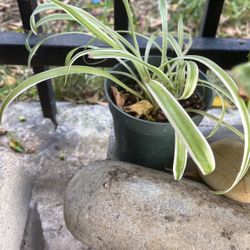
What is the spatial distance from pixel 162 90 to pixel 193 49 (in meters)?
0.41

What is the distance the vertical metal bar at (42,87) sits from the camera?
1.02m

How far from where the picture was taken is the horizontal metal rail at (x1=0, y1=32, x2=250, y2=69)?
Answer: 108 centimetres

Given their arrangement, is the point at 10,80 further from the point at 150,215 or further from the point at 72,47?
the point at 150,215

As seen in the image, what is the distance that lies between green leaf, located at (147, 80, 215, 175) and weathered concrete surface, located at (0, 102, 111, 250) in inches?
24.2

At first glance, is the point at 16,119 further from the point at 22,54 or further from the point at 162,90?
the point at 162,90

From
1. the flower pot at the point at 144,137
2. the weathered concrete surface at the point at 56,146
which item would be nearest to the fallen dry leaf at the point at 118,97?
the flower pot at the point at 144,137

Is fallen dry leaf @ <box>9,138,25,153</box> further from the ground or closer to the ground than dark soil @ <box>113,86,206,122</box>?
closer to the ground

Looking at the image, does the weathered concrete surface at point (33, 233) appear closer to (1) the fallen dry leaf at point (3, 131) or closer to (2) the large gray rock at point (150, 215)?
(2) the large gray rock at point (150, 215)

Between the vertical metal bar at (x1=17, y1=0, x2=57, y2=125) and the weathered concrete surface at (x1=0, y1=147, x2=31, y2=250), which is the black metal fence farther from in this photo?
the weathered concrete surface at (x1=0, y1=147, x2=31, y2=250)

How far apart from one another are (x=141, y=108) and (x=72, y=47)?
294 millimetres

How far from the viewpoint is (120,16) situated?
1049 millimetres

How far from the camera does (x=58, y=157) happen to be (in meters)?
1.33

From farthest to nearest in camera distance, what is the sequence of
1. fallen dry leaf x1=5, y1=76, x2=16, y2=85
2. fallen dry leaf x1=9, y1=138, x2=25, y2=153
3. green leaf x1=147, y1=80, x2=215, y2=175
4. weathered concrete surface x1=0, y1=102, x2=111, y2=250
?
fallen dry leaf x1=5, y1=76, x2=16, y2=85 → fallen dry leaf x1=9, y1=138, x2=25, y2=153 → weathered concrete surface x1=0, y1=102, x2=111, y2=250 → green leaf x1=147, y1=80, x2=215, y2=175

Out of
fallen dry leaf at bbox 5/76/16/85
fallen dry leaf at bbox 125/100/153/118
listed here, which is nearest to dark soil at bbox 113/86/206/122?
fallen dry leaf at bbox 125/100/153/118
